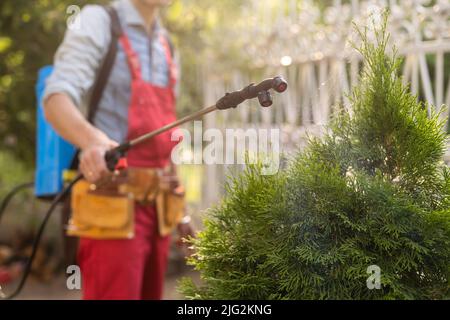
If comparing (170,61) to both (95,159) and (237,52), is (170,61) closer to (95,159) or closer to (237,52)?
(95,159)

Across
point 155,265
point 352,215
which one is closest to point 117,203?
point 155,265

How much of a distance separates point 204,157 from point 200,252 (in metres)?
2.69

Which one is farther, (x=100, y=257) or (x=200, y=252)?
(x=100, y=257)

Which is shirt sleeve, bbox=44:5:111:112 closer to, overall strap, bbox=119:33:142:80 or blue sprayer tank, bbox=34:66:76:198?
overall strap, bbox=119:33:142:80

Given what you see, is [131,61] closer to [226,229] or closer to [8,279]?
[226,229]

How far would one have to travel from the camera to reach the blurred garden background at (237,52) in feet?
10.6

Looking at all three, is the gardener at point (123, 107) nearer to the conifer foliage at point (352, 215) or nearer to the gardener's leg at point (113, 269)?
the gardener's leg at point (113, 269)

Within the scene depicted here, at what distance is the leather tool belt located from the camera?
253 centimetres

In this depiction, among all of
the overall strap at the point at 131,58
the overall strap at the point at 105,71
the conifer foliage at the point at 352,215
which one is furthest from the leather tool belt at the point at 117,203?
the conifer foliage at the point at 352,215

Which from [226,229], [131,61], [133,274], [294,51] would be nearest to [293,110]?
[294,51]

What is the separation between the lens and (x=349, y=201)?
1.34m

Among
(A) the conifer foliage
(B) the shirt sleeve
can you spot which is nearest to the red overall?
(B) the shirt sleeve

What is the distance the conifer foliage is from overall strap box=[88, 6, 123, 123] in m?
1.26

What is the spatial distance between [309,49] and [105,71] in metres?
1.66
